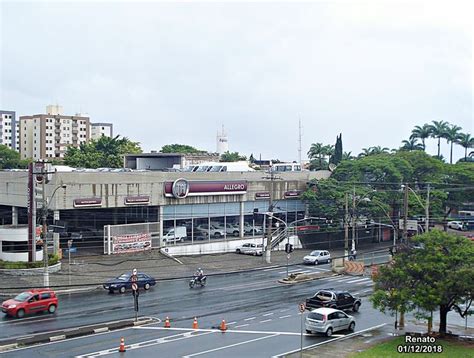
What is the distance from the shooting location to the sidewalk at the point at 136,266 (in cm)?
4834

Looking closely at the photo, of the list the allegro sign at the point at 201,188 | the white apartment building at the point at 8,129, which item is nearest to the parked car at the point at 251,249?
the allegro sign at the point at 201,188

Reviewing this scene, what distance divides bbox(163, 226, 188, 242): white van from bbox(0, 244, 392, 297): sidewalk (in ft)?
8.37

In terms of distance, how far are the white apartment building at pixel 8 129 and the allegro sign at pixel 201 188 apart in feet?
389

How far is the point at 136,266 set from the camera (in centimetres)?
5838

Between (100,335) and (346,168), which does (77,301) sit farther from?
(346,168)

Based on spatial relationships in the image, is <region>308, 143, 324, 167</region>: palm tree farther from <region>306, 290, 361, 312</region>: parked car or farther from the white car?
<region>306, 290, 361, 312</region>: parked car

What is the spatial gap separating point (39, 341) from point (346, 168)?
59.2 metres

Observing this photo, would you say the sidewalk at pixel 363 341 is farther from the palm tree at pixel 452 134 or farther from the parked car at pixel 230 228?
the palm tree at pixel 452 134

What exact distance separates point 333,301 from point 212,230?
3517 centimetres

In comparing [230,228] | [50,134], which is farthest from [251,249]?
[50,134]

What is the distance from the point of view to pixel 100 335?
3139 centimetres

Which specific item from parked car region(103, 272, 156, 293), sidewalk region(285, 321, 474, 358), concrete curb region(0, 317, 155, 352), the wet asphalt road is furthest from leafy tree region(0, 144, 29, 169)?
sidewalk region(285, 321, 474, 358)

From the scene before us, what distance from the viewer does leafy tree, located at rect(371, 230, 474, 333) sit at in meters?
29.2

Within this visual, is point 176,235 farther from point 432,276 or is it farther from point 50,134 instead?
point 50,134
